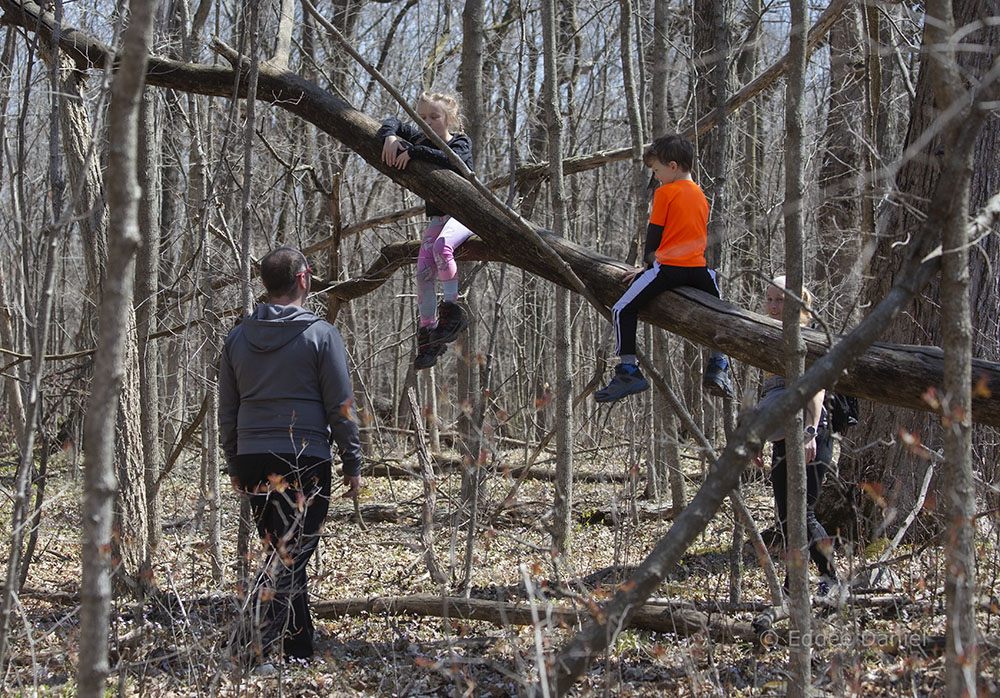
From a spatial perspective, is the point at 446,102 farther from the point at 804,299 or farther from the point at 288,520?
the point at 288,520

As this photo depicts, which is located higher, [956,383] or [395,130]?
[395,130]

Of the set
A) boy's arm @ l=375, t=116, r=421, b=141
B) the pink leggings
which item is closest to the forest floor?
the pink leggings

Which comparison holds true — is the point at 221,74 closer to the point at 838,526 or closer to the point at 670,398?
the point at 670,398

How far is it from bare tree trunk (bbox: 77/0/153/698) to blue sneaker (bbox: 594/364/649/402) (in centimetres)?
278

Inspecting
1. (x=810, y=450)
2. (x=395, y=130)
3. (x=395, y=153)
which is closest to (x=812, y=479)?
(x=810, y=450)

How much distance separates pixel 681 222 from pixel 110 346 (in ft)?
9.63

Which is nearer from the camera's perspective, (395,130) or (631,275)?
(631,275)

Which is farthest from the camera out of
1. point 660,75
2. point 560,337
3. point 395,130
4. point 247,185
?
point 660,75

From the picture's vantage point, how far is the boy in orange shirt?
13.3 feet

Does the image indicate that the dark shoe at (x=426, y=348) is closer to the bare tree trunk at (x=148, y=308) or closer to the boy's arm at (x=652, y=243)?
the boy's arm at (x=652, y=243)

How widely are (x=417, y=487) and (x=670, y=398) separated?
606cm

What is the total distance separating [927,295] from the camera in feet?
16.3

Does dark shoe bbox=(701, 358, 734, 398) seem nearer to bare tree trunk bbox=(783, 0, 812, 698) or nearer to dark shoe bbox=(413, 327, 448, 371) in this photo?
bare tree trunk bbox=(783, 0, 812, 698)

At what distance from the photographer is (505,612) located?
4.12 m
